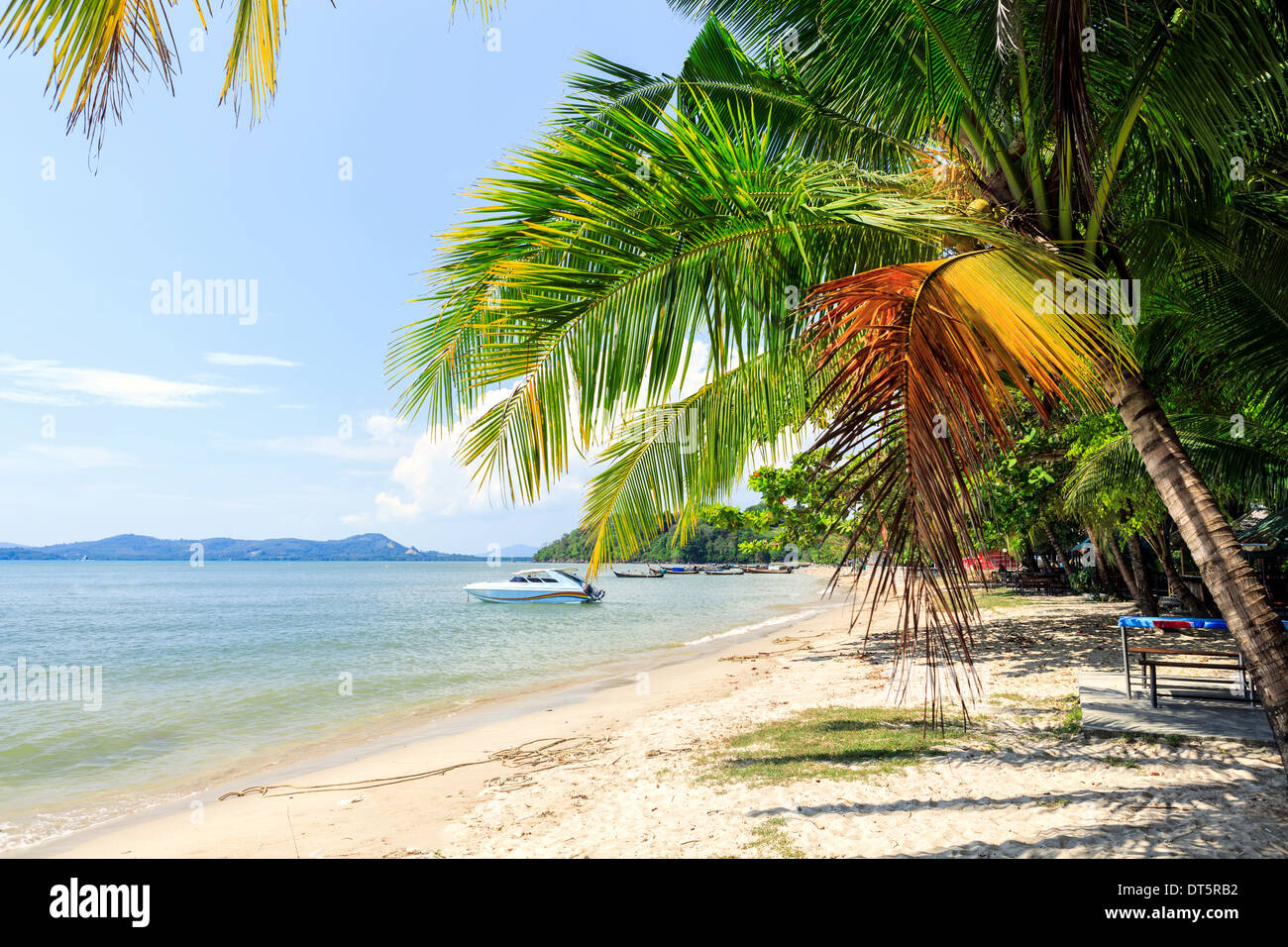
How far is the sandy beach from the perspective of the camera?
442 cm

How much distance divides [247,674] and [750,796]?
790 inches

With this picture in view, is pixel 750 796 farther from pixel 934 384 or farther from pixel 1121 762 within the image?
pixel 934 384

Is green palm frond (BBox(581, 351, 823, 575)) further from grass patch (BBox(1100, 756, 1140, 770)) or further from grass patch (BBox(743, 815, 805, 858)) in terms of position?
A: grass patch (BBox(1100, 756, 1140, 770))

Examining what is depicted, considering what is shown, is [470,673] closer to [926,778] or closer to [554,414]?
[926,778]

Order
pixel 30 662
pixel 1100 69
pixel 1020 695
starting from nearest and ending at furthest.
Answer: pixel 1100 69 < pixel 1020 695 < pixel 30 662

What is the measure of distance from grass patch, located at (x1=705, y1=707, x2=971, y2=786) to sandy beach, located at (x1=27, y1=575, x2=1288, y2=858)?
0.07m

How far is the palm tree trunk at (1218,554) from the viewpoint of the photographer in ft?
11.7

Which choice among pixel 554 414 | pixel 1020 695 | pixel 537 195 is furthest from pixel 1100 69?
pixel 1020 695

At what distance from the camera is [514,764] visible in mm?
8844

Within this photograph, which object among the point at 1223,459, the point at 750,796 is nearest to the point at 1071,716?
the point at 750,796

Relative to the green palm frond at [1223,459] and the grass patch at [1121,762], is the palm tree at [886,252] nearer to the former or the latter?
the grass patch at [1121,762]

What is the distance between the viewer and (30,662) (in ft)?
82.3
